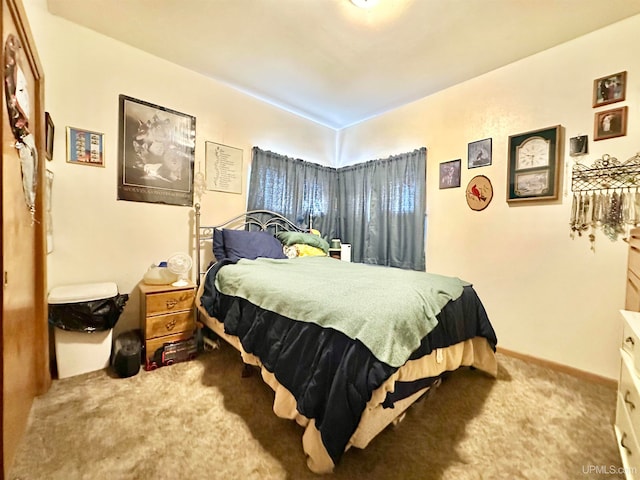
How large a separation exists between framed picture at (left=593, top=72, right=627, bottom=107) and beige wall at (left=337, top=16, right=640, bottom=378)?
4 cm

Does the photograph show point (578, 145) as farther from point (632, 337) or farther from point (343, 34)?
point (343, 34)

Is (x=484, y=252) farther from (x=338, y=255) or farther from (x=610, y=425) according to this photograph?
(x=338, y=255)

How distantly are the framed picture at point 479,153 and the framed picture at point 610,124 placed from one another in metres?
0.73

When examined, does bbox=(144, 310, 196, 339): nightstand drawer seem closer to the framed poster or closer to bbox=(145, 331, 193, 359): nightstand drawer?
bbox=(145, 331, 193, 359): nightstand drawer

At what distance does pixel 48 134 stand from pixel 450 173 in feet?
11.5

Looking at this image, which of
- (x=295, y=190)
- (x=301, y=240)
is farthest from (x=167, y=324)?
(x=295, y=190)

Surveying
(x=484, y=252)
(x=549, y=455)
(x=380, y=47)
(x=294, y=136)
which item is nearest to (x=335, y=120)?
(x=294, y=136)

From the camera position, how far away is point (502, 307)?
2479 mm

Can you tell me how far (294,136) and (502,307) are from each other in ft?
10.3

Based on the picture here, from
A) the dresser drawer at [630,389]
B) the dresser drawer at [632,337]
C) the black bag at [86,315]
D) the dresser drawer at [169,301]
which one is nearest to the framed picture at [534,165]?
the dresser drawer at [632,337]

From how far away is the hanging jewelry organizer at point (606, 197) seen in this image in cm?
188

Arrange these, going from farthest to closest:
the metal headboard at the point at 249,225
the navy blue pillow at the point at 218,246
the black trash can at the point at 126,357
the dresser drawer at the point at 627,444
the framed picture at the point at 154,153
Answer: the metal headboard at the point at 249,225 < the navy blue pillow at the point at 218,246 < the framed picture at the point at 154,153 < the black trash can at the point at 126,357 < the dresser drawer at the point at 627,444

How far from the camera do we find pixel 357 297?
134 cm

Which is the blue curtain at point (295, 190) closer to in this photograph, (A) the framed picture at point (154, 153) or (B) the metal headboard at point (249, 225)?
(B) the metal headboard at point (249, 225)
